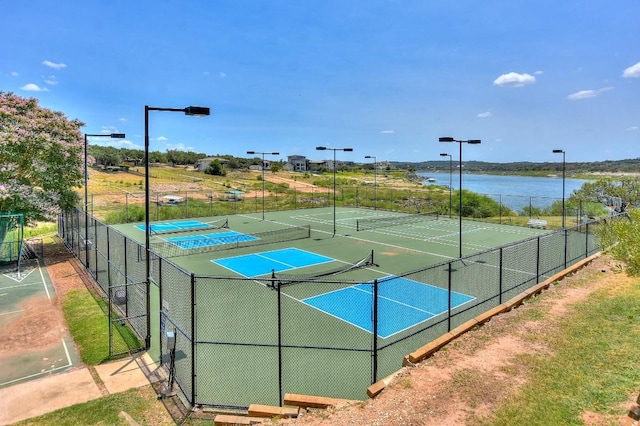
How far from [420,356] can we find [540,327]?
133 inches

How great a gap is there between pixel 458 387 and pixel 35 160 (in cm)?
2153

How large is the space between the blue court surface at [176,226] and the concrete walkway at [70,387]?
801 inches

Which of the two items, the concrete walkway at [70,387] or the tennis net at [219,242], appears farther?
the tennis net at [219,242]

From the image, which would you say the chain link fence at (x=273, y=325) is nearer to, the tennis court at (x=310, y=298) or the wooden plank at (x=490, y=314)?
the tennis court at (x=310, y=298)

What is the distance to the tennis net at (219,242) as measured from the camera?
22.6 metres

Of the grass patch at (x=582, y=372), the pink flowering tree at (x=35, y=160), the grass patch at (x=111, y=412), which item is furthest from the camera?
the pink flowering tree at (x=35, y=160)

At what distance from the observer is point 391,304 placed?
13.9 meters

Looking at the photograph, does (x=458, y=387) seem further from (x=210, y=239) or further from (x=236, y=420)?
(x=210, y=239)

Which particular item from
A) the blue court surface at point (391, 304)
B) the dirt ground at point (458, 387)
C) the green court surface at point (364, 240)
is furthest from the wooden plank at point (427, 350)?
the green court surface at point (364, 240)

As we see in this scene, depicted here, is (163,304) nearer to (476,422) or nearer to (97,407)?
(97,407)

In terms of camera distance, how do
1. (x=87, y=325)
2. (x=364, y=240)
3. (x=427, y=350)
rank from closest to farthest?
(x=427, y=350)
(x=87, y=325)
(x=364, y=240)

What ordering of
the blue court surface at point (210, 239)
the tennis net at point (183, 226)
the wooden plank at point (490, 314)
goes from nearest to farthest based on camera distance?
the wooden plank at point (490, 314)
the blue court surface at point (210, 239)
the tennis net at point (183, 226)

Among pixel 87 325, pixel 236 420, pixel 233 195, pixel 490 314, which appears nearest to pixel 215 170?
pixel 233 195

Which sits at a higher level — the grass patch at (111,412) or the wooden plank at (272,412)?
the wooden plank at (272,412)
